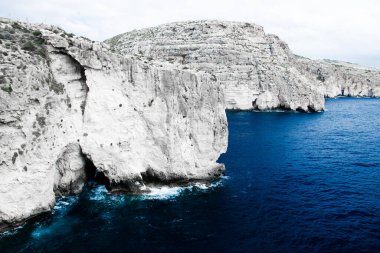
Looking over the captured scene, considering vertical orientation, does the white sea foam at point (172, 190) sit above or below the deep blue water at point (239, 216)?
above

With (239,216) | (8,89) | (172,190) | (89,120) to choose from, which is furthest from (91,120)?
(239,216)

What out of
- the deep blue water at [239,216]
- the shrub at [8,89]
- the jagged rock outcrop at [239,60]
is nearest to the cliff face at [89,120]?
the shrub at [8,89]

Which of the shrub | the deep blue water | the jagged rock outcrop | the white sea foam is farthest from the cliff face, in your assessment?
the jagged rock outcrop

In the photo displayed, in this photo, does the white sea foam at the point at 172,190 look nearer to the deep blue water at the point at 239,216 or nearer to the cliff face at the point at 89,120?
the deep blue water at the point at 239,216

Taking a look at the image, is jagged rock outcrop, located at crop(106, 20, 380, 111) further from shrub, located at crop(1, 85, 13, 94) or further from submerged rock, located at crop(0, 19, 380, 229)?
shrub, located at crop(1, 85, 13, 94)

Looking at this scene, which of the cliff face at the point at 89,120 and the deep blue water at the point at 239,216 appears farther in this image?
the cliff face at the point at 89,120
